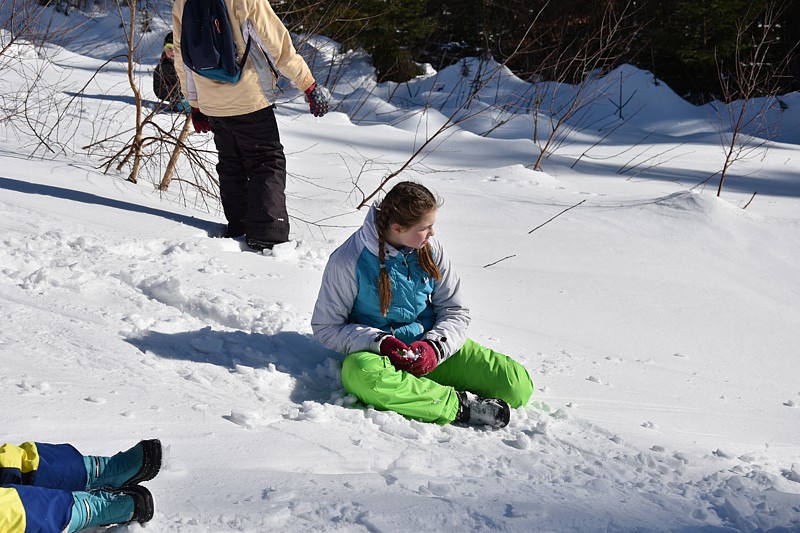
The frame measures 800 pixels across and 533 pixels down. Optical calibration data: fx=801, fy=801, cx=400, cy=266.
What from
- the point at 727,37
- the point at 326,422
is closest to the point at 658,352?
the point at 326,422

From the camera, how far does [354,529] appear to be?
1.86 metres

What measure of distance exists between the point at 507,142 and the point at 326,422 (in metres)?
6.63

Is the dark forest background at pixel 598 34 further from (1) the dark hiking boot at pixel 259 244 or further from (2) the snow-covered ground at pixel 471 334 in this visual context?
(1) the dark hiking boot at pixel 259 244

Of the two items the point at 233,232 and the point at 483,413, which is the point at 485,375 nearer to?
the point at 483,413

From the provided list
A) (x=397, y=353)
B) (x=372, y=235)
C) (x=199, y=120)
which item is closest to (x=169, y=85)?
(x=199, y=120)

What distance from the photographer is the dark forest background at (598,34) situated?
13.4m

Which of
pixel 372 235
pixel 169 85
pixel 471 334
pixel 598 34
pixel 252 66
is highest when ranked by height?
pixel 598 34

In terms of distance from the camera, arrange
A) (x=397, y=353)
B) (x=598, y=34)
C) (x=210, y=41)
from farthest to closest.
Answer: (x=598, y=34), (x=210, y=41), (x=397, y=353)

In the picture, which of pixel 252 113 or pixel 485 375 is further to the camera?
pixel 252 113

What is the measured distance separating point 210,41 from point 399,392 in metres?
2.17

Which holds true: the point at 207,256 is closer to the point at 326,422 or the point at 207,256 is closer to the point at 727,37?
the point at 326,422

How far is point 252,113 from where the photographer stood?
419cm

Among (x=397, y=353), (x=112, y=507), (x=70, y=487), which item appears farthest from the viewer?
(x=397, y=353)

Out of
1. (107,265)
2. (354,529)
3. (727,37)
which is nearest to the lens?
(354,529)
